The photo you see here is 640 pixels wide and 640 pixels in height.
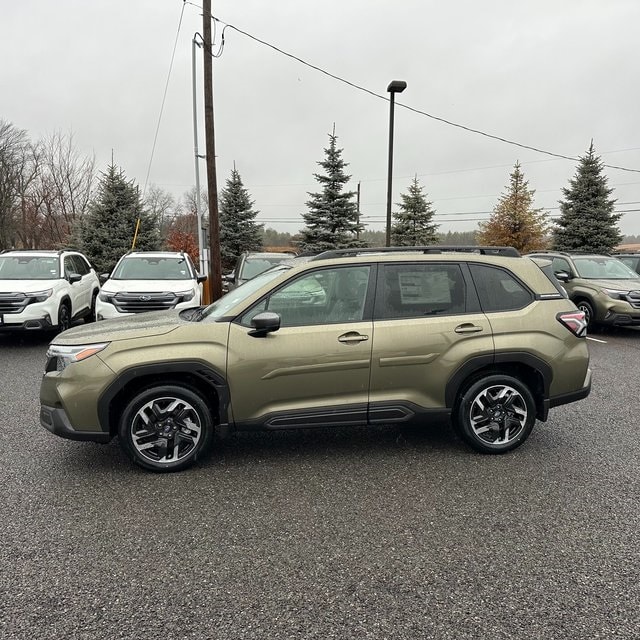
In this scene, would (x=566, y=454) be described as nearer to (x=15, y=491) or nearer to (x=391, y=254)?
(x=391, y=254)

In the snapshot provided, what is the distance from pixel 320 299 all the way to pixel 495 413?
5.79 ft

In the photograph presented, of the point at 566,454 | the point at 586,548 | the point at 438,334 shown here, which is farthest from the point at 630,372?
the point at 586,548

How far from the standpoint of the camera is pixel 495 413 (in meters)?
4.14

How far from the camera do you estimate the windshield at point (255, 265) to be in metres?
12.1

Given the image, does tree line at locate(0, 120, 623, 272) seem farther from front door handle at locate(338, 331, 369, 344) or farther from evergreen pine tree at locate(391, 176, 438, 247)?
front door handle at locate(338, 331, 369, 344)

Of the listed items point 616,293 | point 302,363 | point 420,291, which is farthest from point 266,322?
point 616,293

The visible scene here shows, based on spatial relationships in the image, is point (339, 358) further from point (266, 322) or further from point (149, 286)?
point (149, 286)

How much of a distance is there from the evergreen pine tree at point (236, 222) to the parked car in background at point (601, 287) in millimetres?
21679

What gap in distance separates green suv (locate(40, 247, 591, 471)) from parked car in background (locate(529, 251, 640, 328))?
623 centimetres

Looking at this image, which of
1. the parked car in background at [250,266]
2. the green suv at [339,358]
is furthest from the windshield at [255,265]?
the green suv at [339,358]

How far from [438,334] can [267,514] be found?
1.91m

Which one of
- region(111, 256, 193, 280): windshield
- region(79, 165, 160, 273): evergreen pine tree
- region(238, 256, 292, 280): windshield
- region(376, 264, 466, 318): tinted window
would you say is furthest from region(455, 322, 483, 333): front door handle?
region(79, 165, 160, 273): evergreen pine tree

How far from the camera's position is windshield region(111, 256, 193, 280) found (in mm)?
10242

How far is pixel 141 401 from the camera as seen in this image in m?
3.71
